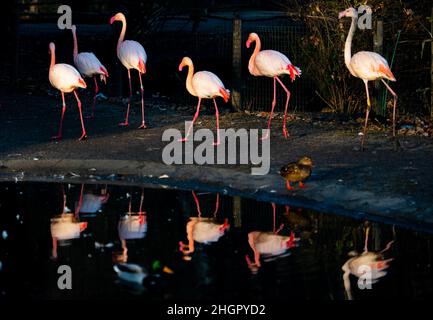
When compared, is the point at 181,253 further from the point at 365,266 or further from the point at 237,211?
the point at 237,211

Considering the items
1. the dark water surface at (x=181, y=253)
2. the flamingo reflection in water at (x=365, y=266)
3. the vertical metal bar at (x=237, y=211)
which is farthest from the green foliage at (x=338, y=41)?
the flamingo reflection in water at (x=365, y=266)

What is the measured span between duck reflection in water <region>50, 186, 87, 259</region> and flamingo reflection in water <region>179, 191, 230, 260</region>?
1055 millimetres

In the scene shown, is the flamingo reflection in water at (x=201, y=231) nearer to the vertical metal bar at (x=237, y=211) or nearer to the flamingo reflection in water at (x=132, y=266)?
the vertical metal bar at (x=237, y=211)

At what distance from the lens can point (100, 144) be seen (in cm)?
1462

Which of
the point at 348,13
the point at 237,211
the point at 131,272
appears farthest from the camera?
the point at 348,13

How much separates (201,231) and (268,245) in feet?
2.74

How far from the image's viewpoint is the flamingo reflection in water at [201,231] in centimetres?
959

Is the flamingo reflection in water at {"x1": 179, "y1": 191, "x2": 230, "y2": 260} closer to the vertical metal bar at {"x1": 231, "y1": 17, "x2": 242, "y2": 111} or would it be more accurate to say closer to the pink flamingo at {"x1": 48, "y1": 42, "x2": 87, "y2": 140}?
the pink flamingo at {"x1": 48, "y1": 42, "x2": 87, "y2": 140}

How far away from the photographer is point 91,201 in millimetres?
11664

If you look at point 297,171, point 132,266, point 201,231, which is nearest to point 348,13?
point 297,171

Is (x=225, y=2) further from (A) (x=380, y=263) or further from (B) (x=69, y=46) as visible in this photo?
(A) (x=380, y=263)

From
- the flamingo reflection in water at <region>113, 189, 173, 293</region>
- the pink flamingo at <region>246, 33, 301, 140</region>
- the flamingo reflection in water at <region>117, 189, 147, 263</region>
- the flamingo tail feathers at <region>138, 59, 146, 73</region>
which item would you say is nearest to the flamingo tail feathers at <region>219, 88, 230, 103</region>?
the pink flamingo at <region>246, 33, 301, 140</region>

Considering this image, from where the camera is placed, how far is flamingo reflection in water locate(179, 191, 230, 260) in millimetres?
9594
